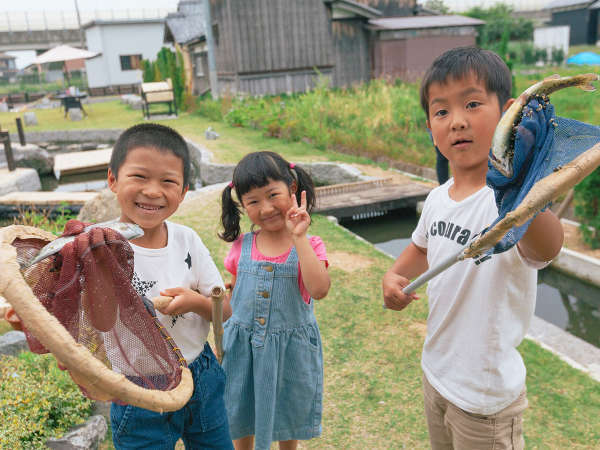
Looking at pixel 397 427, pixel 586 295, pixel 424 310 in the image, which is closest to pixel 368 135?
pixel 586 295

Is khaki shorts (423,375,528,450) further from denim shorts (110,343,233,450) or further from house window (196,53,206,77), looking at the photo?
house window (196,53,206,77)

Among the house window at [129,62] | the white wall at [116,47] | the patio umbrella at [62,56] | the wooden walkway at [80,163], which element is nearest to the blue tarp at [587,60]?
the wooden walkway at [80,163]

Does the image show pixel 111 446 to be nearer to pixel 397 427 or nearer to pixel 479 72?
pixel 397 427

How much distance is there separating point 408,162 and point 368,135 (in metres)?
1.27

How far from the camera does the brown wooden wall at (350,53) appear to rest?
52.6 ft

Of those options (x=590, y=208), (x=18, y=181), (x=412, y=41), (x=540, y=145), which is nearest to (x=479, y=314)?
(x=540, y=145)

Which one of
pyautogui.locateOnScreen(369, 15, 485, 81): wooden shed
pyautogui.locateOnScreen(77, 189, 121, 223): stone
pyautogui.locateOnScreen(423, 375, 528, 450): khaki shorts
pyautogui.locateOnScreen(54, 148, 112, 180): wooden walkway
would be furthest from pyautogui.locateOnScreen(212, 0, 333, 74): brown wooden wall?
pyautogui.locateOnScreen(423, 375, 528, 450): khaki shorts

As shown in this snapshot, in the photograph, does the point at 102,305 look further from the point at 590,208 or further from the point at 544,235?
A: the point at 590,208

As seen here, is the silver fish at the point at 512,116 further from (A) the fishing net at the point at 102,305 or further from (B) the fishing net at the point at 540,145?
(A) the fishing net at the point at 102,305

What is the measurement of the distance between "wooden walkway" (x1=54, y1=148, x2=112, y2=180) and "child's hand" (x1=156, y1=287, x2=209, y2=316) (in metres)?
9.77

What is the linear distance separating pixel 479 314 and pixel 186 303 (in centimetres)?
89

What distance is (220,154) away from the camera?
9711mm

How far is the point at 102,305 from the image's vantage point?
128cm

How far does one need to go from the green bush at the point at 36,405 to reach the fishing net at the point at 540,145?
215cm
